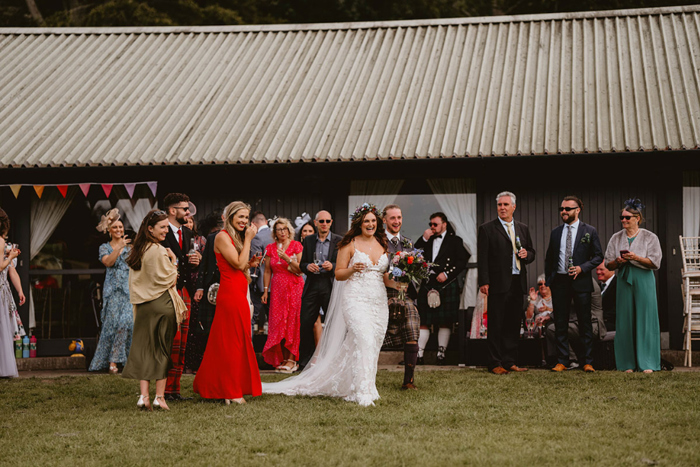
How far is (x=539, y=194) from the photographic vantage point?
12.5m

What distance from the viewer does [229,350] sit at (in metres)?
8.16

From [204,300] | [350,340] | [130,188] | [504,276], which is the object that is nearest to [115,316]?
[204,300]

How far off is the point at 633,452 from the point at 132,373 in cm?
446

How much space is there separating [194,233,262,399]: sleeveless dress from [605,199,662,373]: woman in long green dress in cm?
473

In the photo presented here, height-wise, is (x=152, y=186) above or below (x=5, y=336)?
above

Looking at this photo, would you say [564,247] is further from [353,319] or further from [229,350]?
[229,350]

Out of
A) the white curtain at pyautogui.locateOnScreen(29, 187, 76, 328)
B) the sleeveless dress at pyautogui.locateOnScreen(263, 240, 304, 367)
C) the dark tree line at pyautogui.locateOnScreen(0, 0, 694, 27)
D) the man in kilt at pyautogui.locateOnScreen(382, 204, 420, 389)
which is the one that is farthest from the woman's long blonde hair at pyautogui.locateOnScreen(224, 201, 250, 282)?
the dark tree line at pyautogui.locateOnScreen(0, 0, 694, 27)

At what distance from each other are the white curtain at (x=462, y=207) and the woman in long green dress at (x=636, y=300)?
2.68 m

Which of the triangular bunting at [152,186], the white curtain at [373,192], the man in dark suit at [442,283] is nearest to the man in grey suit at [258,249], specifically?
the white curtain at [373,192]

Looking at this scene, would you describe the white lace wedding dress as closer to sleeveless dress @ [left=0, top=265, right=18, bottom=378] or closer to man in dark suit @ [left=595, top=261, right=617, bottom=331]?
sleeveless dress @ [left=0, top=265, right=18, bottom=378]

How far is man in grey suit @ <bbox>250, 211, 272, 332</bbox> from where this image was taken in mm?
12281

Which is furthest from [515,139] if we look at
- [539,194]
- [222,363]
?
[222,363]

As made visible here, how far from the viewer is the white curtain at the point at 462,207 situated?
1267cm

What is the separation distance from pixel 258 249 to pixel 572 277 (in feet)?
15.0
